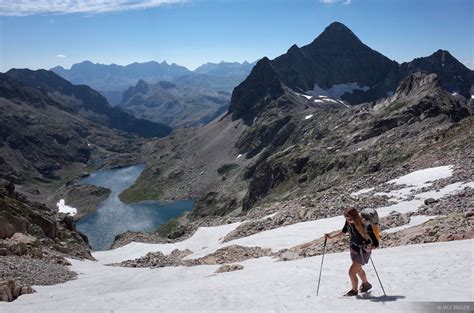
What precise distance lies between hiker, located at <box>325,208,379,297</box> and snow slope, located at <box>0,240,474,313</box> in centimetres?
69

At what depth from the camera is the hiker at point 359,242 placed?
15.6 meters

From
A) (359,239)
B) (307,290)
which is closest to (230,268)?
(307,290)

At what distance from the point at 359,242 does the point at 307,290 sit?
134 inches

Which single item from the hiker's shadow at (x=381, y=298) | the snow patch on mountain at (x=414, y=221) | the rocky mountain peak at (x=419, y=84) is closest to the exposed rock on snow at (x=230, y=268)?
the snow patch on mountain at (x=414, y=221)

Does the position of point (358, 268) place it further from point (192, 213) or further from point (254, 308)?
point (192, 213)

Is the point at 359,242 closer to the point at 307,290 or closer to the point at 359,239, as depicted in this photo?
the point at 359,239

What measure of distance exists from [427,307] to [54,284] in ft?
78.6

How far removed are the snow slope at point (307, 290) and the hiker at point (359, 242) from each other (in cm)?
69

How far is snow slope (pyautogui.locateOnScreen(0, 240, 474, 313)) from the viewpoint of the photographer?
15.0 meters

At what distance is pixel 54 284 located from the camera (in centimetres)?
2855

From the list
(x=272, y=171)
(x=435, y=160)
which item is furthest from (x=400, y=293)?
(x=272, y=171)

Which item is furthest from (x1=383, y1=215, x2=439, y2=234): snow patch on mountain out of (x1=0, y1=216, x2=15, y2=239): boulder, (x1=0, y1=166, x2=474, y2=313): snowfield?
(x1=0, y1=216, x2=15, y2=239): boulder

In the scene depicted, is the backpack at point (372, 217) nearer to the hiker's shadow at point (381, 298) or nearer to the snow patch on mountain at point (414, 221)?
the hiker's shadow at point (381, 298)

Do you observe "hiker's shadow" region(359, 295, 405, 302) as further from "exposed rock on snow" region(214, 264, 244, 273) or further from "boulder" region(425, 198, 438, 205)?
"boulder" region(425, 198, 438, 205)
